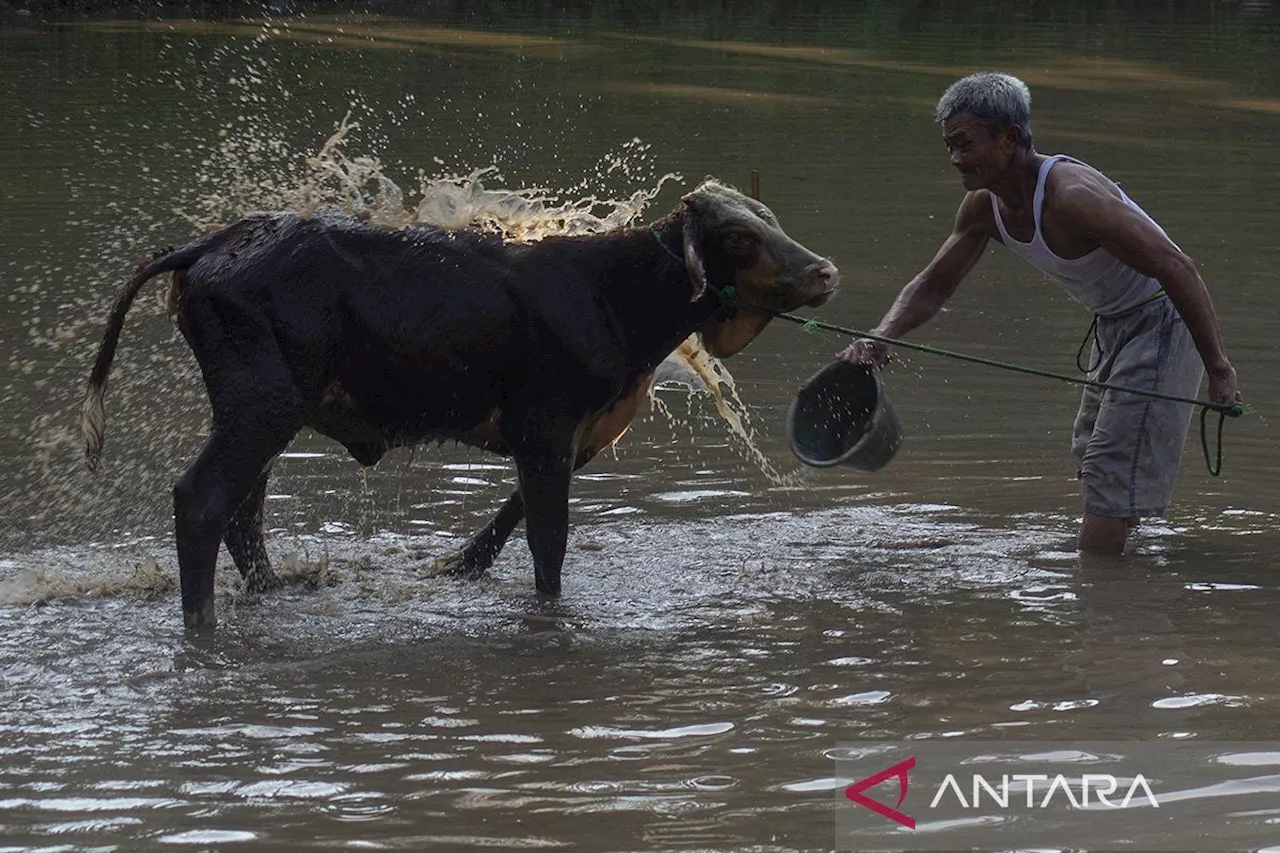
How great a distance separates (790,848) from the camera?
4.25 meters

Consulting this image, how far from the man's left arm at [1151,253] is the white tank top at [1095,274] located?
17cm

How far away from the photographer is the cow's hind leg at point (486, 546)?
651cm

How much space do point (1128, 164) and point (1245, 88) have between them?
18.0ft

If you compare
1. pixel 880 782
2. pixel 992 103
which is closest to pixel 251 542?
pixel 880 782

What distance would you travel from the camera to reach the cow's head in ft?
19.8

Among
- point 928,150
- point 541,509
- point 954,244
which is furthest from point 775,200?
point 541,509

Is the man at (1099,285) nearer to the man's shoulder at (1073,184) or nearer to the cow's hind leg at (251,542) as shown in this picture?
the man's shoulder at (1073,184)

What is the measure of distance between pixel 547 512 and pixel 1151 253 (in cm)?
210

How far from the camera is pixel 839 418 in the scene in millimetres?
6820

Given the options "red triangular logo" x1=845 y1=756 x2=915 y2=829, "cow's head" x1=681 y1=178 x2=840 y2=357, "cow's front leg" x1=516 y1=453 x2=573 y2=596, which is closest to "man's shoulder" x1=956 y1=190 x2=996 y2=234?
Result: "cow's head" x1=681 y1=178 x2=840 y2=357

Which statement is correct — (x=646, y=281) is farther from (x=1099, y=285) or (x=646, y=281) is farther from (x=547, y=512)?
(x=1099, y=285)

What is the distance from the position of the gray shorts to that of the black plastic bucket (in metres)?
0.73

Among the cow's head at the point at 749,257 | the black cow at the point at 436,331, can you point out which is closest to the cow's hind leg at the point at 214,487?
the black cow at the point at 436,331

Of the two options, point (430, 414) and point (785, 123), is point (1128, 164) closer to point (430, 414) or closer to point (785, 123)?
point (785, 123)
